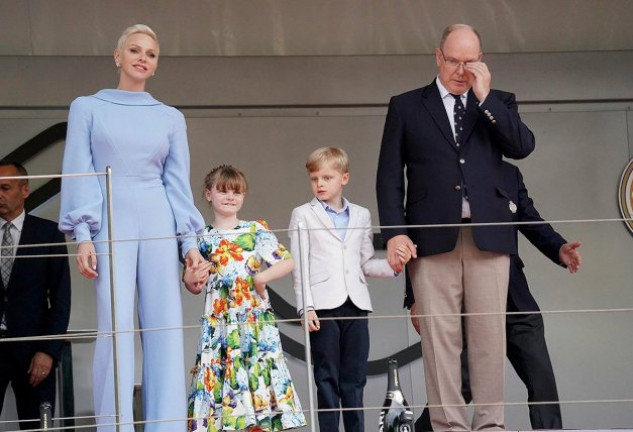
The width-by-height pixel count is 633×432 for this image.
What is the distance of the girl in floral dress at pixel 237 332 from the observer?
8.15ft

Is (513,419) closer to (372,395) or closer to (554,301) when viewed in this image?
(372,395)

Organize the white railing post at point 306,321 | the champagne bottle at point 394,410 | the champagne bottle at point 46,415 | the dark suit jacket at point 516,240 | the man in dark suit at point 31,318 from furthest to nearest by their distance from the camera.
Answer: the man in dark suit at point 31,318 < the champagne bottle at point 46,415 < the dark suit jacket at point 516,240 < the champagne bottle at point 394,410 < the white railing post at point 306,321

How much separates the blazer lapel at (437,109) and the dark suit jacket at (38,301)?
0.81 meters

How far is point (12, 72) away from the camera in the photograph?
3.37 metres

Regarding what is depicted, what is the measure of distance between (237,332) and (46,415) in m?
0.44

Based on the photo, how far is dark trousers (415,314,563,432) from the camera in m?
2.65

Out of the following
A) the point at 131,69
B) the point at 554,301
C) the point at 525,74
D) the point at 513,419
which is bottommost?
the point at 513,419

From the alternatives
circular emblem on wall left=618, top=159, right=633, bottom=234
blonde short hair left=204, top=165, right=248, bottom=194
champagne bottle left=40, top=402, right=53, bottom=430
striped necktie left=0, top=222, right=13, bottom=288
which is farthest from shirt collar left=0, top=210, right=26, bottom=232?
circular emblem on wall left=618, top=159, right=633, bottom=234

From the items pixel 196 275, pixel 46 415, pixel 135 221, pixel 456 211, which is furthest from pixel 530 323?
pixel 46 415

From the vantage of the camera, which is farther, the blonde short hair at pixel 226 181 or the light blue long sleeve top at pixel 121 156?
the blonde short hair at pixel 226 181

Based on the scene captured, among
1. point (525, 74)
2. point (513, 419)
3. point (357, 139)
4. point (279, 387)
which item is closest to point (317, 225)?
point (279, 387)

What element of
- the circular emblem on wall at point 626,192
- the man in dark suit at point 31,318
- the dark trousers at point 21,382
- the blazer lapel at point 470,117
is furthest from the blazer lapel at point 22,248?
the circular emblem on wall at point 626,192

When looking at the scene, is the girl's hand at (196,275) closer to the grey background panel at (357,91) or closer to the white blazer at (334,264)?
the white blazer at (334,264)

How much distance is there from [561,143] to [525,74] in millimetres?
196
